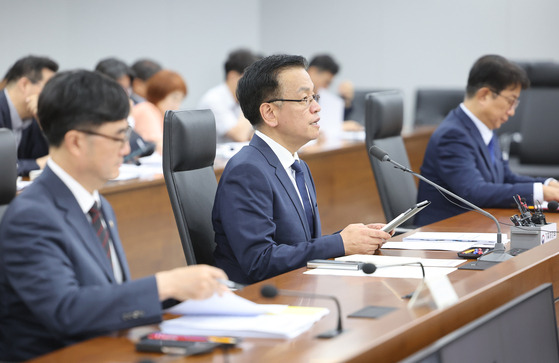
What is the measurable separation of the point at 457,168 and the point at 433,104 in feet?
13.2

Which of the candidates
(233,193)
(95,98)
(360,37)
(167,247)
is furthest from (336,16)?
(95,98)

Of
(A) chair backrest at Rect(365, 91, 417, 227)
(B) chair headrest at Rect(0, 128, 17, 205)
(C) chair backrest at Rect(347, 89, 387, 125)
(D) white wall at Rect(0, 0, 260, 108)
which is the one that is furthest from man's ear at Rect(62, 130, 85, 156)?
(C) chair backrest at Rect(347, 89, 387, 125)

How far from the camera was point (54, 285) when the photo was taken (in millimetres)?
1441

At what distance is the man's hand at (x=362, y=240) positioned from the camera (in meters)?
2.19

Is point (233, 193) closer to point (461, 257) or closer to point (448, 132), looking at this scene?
point (461, 257)

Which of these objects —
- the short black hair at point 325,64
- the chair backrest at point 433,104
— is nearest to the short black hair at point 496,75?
the short black hair at point 325,64

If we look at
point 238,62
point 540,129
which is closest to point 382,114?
point 540,129

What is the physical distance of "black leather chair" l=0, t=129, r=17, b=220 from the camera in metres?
2.13

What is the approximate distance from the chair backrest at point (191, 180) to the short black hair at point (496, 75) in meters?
1.27

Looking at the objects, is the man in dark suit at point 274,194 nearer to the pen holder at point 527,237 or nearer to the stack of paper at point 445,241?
the stack of paper at point 445,241

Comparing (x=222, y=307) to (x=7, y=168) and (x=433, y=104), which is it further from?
(x=433, y=104)

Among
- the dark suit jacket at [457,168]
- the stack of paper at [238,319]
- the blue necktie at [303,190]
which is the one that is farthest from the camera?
the dark suit jacket at [457,168]

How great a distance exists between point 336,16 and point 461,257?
6.16 m

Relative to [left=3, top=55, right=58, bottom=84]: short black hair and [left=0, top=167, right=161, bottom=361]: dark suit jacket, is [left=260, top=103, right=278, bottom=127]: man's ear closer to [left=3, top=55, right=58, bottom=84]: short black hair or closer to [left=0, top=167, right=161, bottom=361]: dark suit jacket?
[left=0, top=167, right=161, bottom=361]: dark suit jacket
